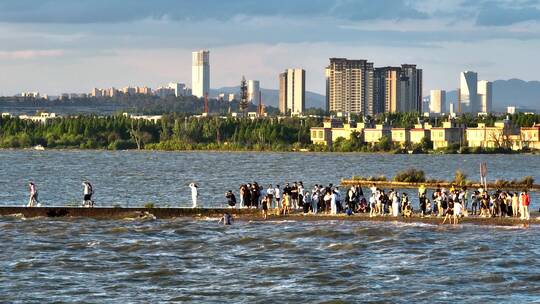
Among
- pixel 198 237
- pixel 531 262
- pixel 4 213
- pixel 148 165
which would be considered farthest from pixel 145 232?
pixel 148 165

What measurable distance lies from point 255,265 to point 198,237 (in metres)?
8.19

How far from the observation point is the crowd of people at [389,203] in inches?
2470

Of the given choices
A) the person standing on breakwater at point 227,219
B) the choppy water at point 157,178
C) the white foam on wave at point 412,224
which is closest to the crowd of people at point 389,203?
the white foam on wave at point 412,224

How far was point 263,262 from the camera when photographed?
52.9 metres

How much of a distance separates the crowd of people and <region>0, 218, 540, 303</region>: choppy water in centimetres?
158

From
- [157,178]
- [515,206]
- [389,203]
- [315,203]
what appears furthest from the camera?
[157,178]

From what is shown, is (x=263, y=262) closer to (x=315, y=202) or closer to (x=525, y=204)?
(x=315, y=202)

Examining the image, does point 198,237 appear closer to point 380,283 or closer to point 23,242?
point 23,242

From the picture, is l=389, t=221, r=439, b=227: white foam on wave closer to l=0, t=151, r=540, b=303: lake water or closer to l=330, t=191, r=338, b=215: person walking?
l=0, t=151, r=540, b=303: lake water

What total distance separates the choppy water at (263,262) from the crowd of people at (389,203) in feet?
5.19

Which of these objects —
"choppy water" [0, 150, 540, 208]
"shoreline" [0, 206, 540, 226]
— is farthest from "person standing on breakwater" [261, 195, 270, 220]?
"choppy water" [0, 150, 540, 208]

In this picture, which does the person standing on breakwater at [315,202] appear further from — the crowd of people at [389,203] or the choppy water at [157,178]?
the choppy water at [157,178]

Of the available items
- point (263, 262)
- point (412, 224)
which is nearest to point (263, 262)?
point (263, 262)

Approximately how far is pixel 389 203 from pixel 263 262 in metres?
13.6
